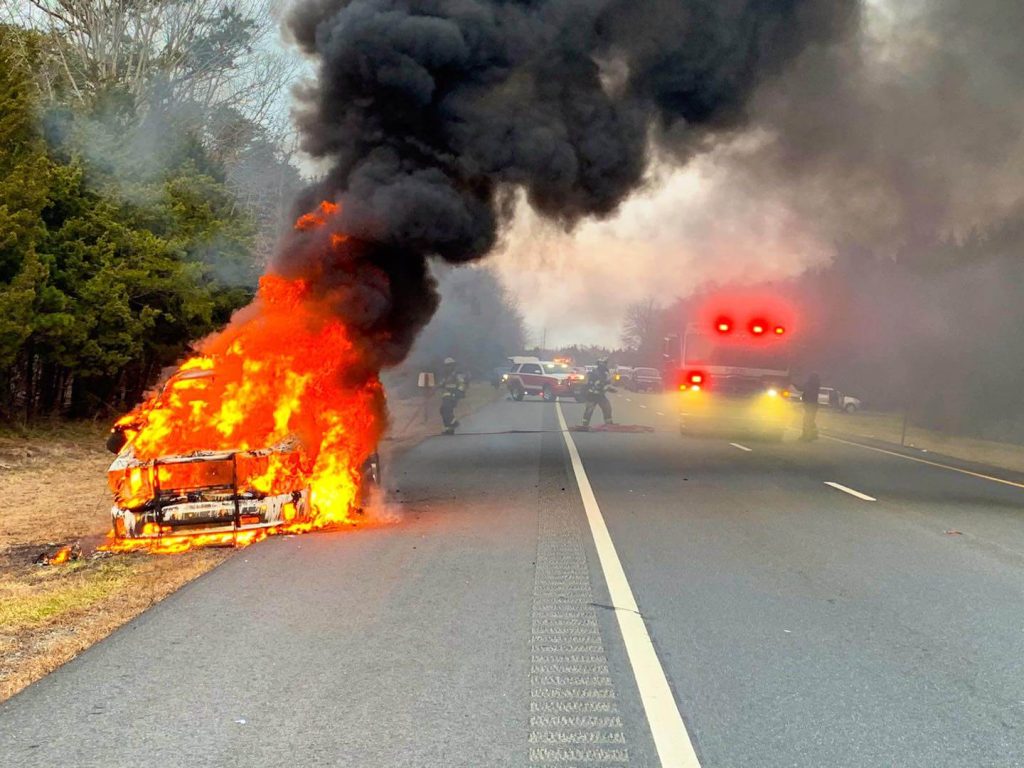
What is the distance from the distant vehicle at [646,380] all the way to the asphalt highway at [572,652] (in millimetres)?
54383

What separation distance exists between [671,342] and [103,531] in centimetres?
1440

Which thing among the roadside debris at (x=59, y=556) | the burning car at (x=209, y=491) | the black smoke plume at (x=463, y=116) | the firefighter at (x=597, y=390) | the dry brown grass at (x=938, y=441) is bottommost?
the roadside debris at (x=59, y=556)

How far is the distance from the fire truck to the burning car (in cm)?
1379

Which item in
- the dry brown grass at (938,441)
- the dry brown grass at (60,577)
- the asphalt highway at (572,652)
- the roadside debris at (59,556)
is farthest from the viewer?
the dry brown grass at (938,441)

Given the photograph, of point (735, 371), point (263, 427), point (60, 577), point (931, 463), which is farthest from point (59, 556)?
point (735, 371)

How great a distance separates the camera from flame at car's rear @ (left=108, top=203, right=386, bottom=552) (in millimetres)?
8641

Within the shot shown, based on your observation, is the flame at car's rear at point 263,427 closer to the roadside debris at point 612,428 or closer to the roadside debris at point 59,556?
the roadside debris at point 59,556

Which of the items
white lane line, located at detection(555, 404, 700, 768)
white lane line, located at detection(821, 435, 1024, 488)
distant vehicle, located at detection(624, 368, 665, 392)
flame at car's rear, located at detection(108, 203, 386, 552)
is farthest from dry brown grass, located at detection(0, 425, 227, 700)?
distant vehicle, located at detection(624, 368, 665, 392)

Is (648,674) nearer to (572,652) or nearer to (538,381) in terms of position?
(572,652)

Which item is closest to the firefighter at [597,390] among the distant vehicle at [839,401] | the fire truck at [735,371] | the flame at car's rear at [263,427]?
the fire truck at [735,371]

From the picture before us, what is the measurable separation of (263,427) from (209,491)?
3.26 feet

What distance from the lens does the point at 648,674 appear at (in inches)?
193

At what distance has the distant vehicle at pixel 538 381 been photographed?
145ft

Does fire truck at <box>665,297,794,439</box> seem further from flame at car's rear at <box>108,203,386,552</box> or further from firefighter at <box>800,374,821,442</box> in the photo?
flame at car's rear at <box>108,203,386,552</box>
